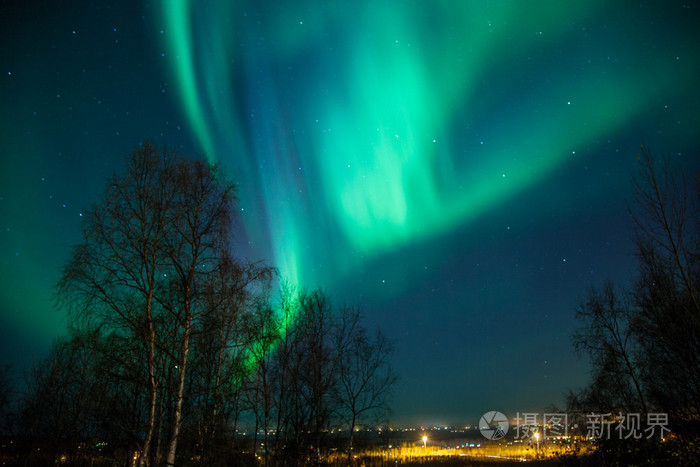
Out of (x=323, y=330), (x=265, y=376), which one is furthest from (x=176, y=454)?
(x=323, y=330)

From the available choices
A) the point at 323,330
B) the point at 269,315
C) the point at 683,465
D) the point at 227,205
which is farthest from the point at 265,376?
the point at 683,465

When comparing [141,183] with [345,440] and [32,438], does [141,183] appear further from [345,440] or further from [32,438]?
[32,438]

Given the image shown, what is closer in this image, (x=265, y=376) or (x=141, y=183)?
(x=141, y=183)

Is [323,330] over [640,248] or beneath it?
beneath

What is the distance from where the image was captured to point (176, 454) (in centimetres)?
1189

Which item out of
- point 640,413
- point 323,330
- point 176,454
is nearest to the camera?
point 176,454

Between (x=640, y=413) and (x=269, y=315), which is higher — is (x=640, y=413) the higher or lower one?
the lower one

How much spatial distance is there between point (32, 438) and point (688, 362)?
3868cm

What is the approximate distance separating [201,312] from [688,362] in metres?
15.3

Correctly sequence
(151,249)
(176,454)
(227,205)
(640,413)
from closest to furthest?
(176,454) < (151,249) < (227,205) < (640,413)

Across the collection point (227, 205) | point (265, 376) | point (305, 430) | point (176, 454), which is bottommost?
point (305, 430)

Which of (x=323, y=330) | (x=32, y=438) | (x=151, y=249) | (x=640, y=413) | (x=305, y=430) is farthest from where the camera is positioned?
(x=32, y=438)

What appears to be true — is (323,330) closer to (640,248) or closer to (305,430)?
(305,430)

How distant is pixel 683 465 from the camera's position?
12.8 metres
